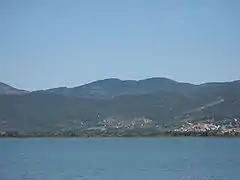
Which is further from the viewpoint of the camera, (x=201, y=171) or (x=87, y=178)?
(x=201, y=171)

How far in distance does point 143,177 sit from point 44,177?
33.1 feet

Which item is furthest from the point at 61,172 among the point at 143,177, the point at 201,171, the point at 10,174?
the point at 201,171

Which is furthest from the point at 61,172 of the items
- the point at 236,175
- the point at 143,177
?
the point at 236,175

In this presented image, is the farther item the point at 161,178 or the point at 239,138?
the point at 239,138

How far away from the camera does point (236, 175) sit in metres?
57.9

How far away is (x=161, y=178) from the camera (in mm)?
55812

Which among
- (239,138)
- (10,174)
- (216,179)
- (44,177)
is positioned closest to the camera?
(216,179)

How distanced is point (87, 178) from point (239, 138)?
148 metres

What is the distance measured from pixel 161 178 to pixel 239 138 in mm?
146152

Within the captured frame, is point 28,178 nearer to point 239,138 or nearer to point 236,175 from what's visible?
point 236,175

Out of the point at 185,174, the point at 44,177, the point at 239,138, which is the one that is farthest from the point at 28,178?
the point at 239,138

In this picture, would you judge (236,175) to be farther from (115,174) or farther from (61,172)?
(61,172)

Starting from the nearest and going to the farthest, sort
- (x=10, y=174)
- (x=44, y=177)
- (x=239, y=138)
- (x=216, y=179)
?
1. (x=216, y=179)
2. (x=44, y=177)
3. (x=10, y=174)
4. (x=239, y=138)

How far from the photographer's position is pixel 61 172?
64750 millimetres
